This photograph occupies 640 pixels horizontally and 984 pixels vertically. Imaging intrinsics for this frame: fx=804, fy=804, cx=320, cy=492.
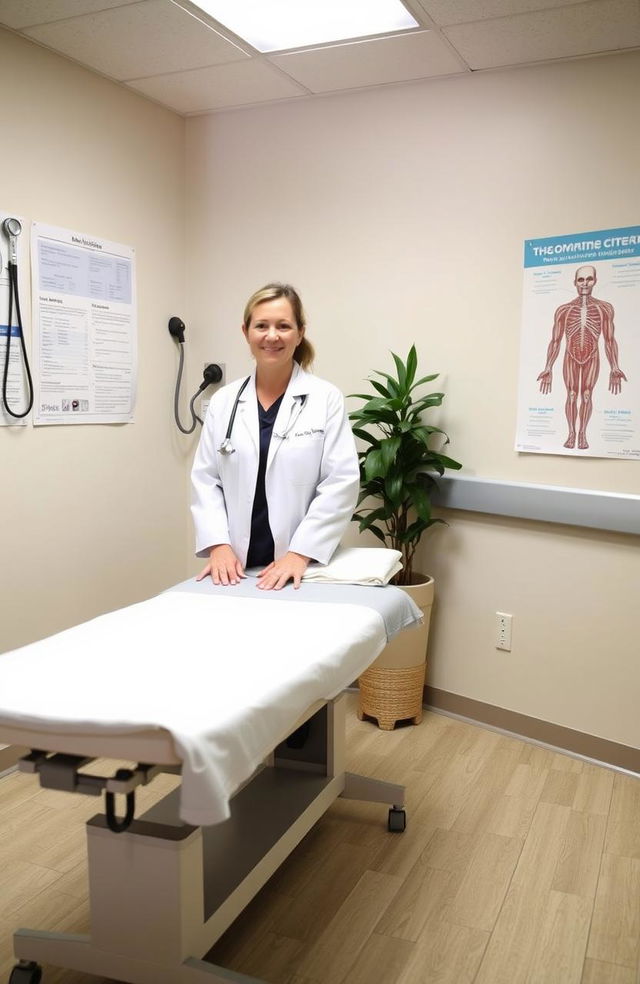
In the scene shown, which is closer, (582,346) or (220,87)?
(582,346)

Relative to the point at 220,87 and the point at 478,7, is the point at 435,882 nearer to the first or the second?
the point at 478,7

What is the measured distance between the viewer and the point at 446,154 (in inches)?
109

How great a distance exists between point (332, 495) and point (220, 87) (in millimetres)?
1659

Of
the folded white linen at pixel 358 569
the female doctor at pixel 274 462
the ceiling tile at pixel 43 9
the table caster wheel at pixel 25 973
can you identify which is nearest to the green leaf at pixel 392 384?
the female doctor at pixel 274 462

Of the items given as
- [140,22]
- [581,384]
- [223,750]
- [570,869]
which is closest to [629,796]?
[570,869]

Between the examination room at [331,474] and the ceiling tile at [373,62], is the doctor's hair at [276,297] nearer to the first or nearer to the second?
the examination room at [331,474]

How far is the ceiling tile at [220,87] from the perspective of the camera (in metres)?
2.72

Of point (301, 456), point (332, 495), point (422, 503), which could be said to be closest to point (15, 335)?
point (301, 456)

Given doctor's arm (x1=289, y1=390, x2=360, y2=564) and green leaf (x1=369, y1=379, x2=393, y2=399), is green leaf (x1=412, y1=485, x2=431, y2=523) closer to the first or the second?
green leaf (x1=369, y1=379, x2=393, y2=399)

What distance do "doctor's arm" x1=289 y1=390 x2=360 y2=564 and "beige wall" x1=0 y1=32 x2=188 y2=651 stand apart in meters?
0.98

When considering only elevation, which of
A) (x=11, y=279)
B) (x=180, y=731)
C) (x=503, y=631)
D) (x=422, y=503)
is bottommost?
(x=503, y=631)


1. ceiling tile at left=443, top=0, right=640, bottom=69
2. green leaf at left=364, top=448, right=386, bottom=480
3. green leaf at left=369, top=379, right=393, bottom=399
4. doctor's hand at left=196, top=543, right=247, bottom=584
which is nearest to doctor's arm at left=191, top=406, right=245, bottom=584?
doctor's hand at left=196, top=543, right=247, bottom=584

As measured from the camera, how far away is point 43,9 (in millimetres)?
2236

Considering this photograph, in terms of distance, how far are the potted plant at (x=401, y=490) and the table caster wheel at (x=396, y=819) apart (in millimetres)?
656
